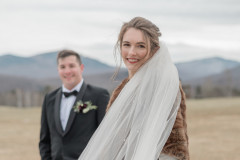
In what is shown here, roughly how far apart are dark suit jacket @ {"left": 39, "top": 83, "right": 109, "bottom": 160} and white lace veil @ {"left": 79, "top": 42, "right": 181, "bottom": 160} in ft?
5.96

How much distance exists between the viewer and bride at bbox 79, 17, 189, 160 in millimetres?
3541

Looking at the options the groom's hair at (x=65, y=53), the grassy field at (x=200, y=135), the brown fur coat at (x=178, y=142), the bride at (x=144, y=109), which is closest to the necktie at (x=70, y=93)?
the groom's hair at (x=65, y=53)

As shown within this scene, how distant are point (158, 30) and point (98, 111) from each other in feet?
7.62

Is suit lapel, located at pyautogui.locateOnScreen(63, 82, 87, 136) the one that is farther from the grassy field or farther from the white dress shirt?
the grassy field

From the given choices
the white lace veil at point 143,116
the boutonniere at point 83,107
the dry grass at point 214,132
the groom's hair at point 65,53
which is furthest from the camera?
the dry grass at point 214,132

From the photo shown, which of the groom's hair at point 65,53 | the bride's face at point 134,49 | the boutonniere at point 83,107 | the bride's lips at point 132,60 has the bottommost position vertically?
the boutonniere at point 83,107

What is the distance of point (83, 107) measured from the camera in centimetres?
582

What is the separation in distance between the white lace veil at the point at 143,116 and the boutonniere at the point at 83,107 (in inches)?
70.6

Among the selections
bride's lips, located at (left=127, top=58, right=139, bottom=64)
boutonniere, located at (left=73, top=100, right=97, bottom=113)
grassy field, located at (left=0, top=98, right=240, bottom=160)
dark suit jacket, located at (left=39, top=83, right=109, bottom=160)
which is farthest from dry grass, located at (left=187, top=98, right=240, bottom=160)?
bride's lips, located at (left=127, top=58, right=139, bottom=64)

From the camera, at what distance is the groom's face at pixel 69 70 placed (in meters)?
5.88

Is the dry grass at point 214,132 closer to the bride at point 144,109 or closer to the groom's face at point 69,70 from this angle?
the groom's face at point 69,70

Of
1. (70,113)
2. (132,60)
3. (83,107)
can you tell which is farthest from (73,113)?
(132,60)

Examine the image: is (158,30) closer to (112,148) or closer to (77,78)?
(112,148)

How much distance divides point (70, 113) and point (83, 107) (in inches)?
8.1
